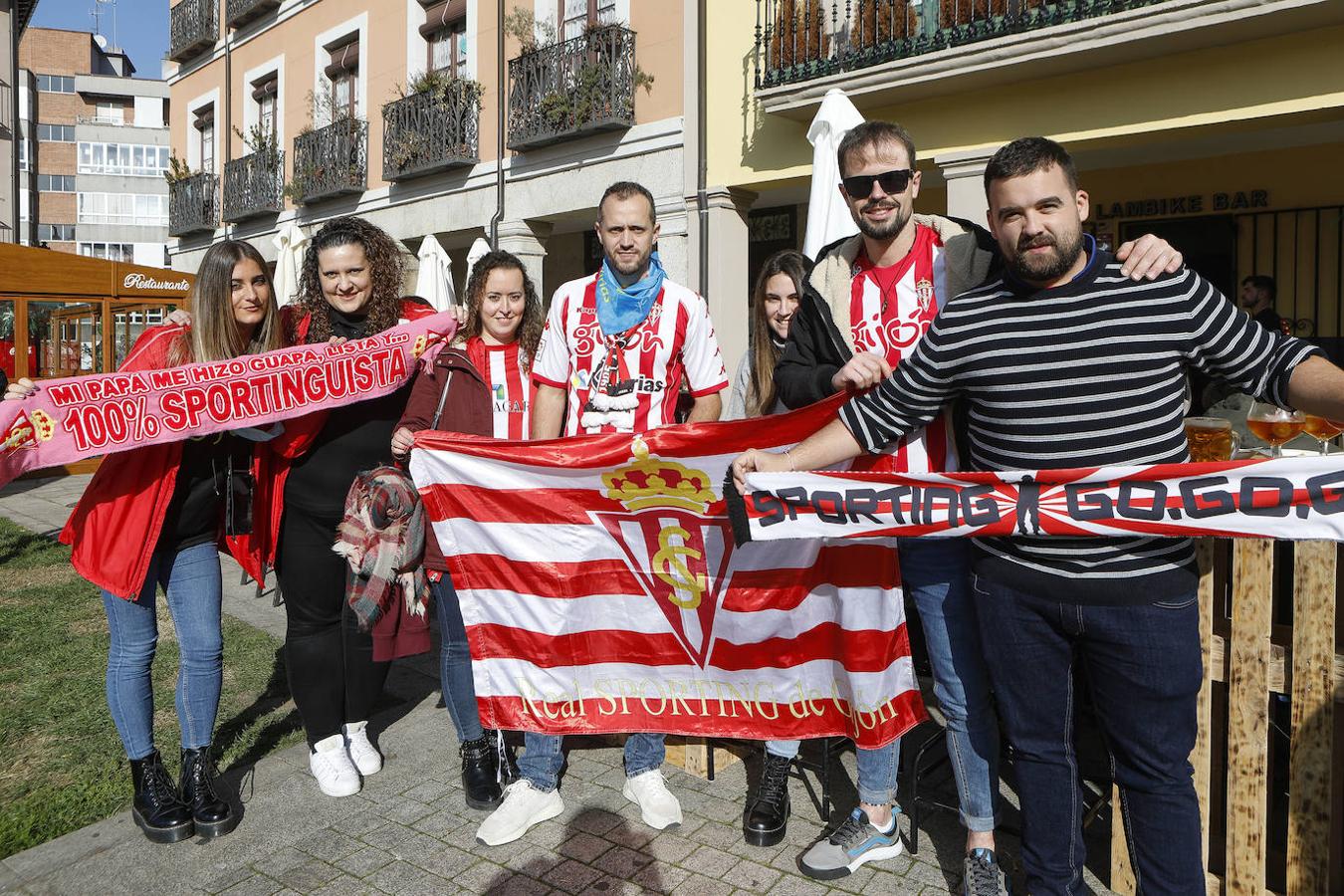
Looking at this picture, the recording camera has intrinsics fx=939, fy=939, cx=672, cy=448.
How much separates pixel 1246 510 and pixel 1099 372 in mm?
530

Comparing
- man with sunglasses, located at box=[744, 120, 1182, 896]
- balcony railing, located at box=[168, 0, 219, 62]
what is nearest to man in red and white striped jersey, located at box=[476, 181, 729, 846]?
man with sunglasses, located at box=[744, 120, 1182, 896]

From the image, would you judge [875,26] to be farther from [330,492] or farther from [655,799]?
[655,799]

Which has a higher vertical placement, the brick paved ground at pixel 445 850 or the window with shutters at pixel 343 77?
the window with shutters at pixel 343 77

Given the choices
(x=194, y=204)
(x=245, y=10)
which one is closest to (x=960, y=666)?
(x=245, y=10)

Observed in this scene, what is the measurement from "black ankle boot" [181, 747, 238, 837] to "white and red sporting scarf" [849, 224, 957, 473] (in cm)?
274

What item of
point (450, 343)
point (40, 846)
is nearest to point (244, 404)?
point (450, 343)

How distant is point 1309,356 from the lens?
231cm

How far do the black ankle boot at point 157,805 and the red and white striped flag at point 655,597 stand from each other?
45.6 inches

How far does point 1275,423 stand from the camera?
3082 mm

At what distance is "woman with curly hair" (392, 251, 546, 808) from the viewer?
12.4 feet

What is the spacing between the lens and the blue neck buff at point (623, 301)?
355 centimetres

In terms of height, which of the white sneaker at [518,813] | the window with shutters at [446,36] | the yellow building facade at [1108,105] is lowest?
the white sneaker at [518,813]

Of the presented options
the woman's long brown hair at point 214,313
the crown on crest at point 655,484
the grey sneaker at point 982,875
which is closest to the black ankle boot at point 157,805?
the woman's long brown hair at point 214,313

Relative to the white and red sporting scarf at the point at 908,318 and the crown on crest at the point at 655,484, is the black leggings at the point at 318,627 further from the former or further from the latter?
the white and red sporting scarf at the point at 908,318
